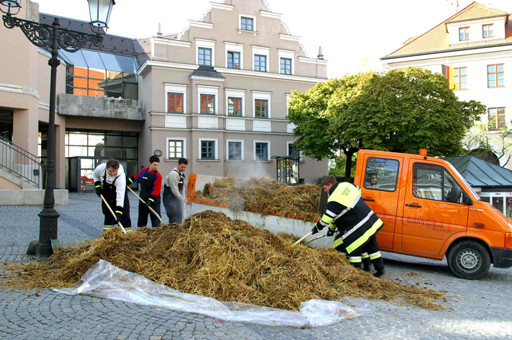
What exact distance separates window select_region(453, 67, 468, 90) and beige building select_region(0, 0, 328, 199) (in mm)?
12732

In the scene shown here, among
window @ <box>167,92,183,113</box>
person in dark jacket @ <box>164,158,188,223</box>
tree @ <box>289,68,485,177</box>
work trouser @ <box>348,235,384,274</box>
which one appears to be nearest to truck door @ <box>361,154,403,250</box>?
work trouser @ <box>348,235,384,274</box>

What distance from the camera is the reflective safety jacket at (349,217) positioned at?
20.6ft

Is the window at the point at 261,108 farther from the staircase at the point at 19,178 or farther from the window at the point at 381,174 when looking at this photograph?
the window at the point at 381,174

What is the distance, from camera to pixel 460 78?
124 ft

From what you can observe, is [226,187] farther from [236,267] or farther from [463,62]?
[463,62]

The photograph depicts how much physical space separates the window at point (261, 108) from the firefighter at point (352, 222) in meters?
27.6

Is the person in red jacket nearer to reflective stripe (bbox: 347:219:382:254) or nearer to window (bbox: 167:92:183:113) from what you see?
reflective stripe (bbox: 347:219:382:254)

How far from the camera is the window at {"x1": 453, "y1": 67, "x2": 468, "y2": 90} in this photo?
37562 mm

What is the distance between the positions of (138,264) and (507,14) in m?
42.4

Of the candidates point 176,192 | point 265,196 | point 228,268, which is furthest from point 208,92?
point 228,268

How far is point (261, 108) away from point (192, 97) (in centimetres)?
614

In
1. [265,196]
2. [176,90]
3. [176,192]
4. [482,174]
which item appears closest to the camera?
[265,196]

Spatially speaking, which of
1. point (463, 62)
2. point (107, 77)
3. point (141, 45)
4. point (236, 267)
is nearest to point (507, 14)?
point (463, 62)

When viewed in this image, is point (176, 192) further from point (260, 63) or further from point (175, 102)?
point (260, 63)
